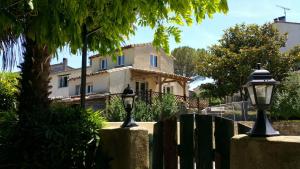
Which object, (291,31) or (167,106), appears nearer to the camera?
(167,106)

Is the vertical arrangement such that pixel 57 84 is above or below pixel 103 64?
below

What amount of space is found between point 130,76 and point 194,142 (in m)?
34.8

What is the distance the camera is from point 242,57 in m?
37.6

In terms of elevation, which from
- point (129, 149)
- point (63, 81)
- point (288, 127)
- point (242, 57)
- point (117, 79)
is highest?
point (242, 57)

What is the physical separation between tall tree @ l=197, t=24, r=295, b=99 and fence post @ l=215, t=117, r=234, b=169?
3241 cm

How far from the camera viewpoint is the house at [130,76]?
3956 cm

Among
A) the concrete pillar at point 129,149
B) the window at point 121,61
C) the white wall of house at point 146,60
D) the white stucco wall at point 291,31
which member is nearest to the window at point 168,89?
the white wall of house at point 146,60

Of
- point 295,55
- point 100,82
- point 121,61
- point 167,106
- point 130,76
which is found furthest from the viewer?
point 121,61

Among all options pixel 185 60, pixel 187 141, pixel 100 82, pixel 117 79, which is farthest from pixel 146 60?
pixel 187 141

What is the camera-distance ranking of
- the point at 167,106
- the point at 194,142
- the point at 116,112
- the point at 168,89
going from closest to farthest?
1. the point at 194,142
2. the point at 116,112
3. the point at 167,106
4. the point at 168,89

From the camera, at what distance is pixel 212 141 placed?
4938 mm

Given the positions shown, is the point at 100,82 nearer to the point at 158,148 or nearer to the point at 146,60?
the point at 146,60

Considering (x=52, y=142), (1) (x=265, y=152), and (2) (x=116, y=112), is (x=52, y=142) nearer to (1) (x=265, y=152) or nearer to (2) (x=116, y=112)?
(1) (x=265, y=152)

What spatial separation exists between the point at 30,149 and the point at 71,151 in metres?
0.63
